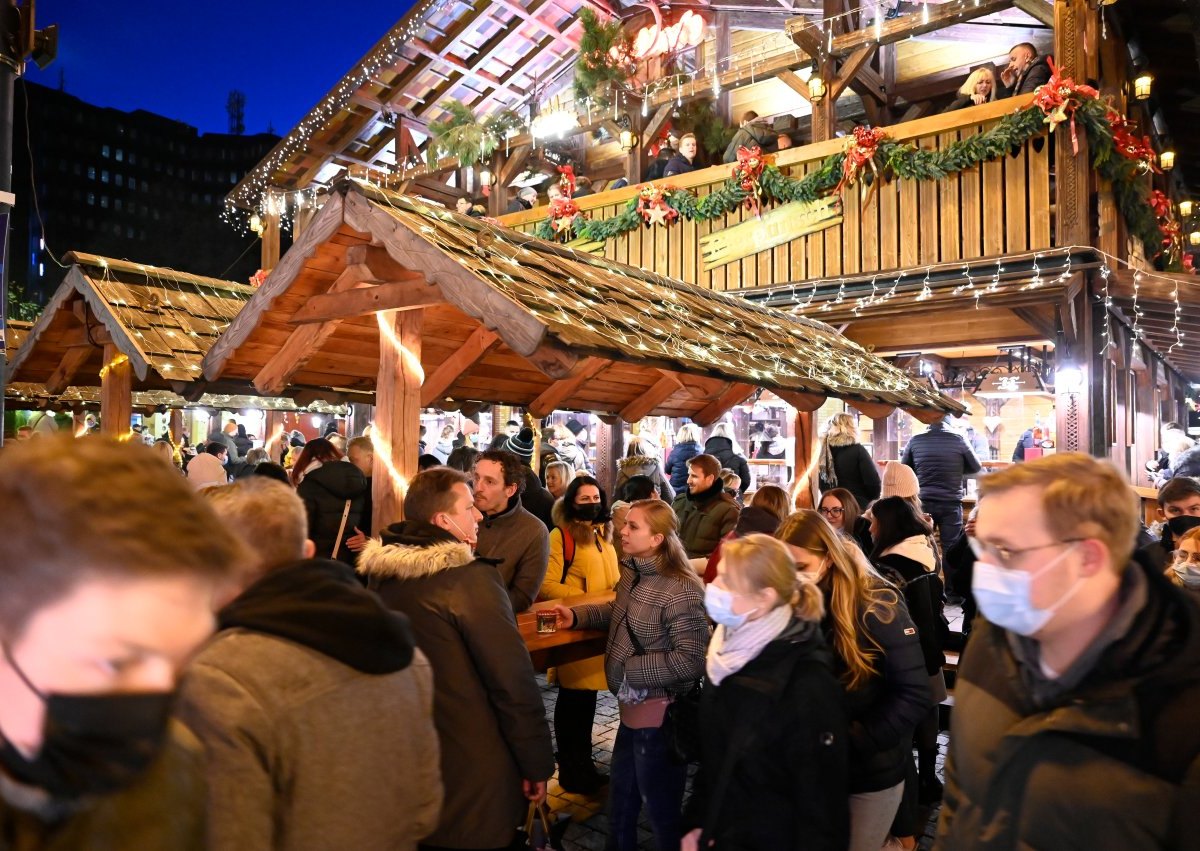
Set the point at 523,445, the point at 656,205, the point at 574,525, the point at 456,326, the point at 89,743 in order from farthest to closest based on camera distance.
A: 1. the point at 656,205
2. the point at 523,445
3. the point at 456,326
4. the point at 574,525
5. the point at 89,743

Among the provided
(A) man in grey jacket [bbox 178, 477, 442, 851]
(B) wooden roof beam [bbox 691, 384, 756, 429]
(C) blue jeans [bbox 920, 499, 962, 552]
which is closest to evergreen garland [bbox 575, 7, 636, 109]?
(B) wooden roof beam [bbox 691, 384, 756, 429]

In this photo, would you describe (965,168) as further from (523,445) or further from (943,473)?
(523,445)

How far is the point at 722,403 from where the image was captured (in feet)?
30.4

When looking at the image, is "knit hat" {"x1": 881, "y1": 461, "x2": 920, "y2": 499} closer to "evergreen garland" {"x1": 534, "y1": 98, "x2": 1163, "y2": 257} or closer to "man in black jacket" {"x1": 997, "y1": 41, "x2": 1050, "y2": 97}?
"evergreen garland" {"x1": 534, "y1": 98, "x2": 1163, "y2": 257}

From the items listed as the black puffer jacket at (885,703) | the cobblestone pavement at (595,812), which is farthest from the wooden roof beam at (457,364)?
the black puffer jacket at (885,703)

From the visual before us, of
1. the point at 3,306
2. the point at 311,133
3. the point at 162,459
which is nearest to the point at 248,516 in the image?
the point at 162,459

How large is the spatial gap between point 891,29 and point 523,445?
7051 mm

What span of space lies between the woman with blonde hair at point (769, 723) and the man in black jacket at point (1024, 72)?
352 inches

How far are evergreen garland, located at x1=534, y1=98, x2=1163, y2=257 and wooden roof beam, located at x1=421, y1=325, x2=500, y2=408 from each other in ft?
20.3

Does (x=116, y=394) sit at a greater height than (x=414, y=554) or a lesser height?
greater

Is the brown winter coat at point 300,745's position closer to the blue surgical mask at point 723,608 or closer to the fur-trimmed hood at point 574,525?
the blue surgical mask at point 723,608

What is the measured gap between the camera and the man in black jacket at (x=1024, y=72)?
954 cm

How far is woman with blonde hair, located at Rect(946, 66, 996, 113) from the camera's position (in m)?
10.1

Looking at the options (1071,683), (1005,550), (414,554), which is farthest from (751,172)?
(1071,683)
